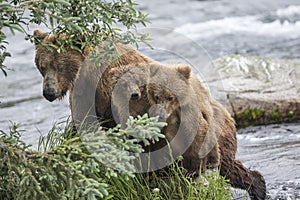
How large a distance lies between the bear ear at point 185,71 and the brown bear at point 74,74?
12.9 inches

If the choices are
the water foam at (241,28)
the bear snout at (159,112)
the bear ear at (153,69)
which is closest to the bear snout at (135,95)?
the bear snout at (159,112)

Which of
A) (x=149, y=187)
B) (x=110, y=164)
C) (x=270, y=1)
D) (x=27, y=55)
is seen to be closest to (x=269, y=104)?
(x=149, y=187)

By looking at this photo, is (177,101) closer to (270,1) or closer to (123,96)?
(123,96)

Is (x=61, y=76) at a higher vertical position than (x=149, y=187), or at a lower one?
higher

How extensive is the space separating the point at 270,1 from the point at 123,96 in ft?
45.6

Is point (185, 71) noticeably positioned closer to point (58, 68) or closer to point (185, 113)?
point (185, 113)

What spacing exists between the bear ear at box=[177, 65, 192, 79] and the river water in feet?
5.99

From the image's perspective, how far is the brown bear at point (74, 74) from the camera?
4961 millimetres

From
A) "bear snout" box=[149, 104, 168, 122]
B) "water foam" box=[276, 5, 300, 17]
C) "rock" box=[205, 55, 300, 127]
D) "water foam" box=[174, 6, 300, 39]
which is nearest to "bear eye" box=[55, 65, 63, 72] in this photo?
"bear snout" box=[149, 104, 168, 122]

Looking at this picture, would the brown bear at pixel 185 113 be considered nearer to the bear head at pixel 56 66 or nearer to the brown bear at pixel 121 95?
the brown bear at pixel 121 95

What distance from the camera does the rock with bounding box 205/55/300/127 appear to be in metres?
9.23

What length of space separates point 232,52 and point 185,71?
9.04 m

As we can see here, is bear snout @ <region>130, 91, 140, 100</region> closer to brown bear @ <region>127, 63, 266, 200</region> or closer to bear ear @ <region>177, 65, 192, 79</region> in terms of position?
brown bear @ <region>127, 63, 266, 200</region>

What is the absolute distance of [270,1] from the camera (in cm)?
1791
